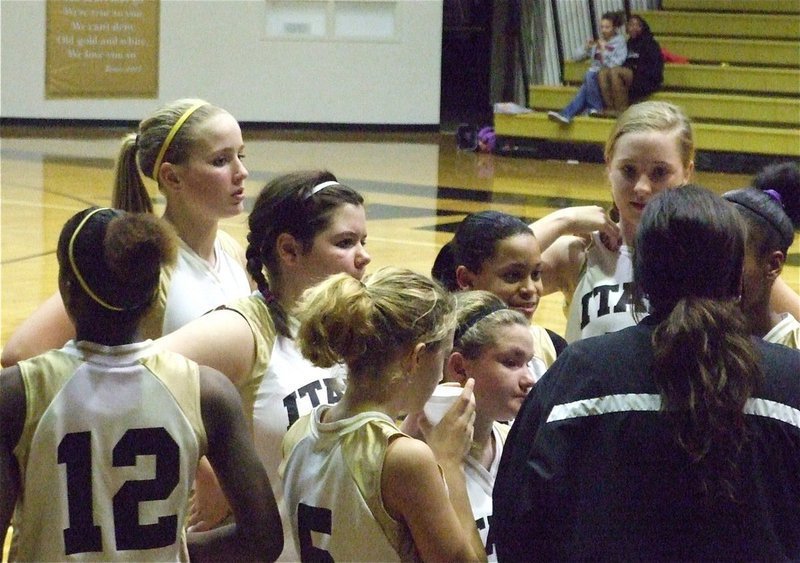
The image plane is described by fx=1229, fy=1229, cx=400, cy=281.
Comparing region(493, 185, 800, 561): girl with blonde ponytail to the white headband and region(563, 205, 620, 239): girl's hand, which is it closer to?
the white headband

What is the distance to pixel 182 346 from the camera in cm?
219

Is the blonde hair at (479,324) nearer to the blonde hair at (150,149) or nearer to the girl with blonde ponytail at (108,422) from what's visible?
the girl with blonde ponytail at (108,422)

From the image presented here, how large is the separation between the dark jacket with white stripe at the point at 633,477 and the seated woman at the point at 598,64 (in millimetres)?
12490

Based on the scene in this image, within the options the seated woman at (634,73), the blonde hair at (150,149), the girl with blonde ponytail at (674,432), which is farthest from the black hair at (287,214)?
the seated woman at (634,73)

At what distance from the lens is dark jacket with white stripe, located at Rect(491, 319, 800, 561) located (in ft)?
5.13

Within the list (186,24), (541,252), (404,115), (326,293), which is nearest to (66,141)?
(186,24)

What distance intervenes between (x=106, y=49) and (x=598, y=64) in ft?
20.5

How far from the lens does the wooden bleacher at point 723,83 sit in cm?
1304

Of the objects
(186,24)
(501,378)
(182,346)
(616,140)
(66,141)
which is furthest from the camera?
(186,24)

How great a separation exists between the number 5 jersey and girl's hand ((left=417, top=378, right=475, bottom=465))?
41 centimetres

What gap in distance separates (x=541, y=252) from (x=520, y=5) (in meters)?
13.9

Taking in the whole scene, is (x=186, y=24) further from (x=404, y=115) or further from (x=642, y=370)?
(x=642, y=370)

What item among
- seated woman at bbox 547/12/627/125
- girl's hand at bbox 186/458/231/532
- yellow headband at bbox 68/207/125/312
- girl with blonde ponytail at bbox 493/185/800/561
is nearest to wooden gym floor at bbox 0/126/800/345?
seated woman at bbox 547/12/627/125

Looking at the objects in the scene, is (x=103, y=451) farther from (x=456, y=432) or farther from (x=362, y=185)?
(x=362, y=185)
